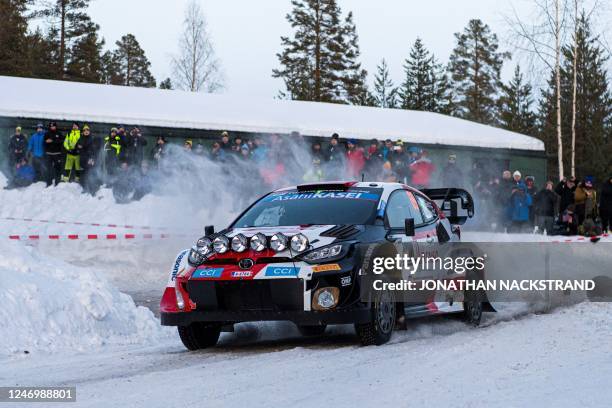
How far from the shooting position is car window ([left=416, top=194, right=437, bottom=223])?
1012 centimetres

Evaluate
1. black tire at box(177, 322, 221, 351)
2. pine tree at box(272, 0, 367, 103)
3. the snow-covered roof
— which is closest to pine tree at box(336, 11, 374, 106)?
pine tree at box(272, 0, 367, 103)

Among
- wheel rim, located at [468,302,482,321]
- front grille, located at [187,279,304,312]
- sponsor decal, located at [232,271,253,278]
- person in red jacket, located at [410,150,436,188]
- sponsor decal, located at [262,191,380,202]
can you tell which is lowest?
wheel rim, located at [468,302,482,321]

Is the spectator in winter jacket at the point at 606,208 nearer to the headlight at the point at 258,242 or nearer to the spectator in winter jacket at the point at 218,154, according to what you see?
the spectator in winter jacket at the point at 218,154

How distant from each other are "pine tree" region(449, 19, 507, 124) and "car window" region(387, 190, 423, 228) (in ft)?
216

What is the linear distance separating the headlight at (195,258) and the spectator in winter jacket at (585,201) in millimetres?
16105

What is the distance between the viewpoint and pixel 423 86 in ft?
238

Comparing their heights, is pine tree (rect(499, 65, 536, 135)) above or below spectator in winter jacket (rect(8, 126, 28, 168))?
above

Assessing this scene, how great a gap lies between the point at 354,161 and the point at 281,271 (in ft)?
49.3

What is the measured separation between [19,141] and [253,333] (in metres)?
13.5

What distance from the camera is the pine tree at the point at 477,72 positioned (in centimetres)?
7469

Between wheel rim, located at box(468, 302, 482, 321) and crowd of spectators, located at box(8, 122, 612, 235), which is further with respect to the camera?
crowd of spectators, located at box(8, 122, 612, 235)

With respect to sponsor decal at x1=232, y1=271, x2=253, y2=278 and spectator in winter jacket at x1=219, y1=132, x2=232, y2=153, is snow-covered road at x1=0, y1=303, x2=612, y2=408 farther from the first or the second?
spectator in winter jacket at x1=219, y1=132, x2=232, y2=153

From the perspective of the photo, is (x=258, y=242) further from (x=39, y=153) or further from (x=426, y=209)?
(x=39, y=153)

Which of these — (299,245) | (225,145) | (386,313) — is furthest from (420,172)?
(299,245)
